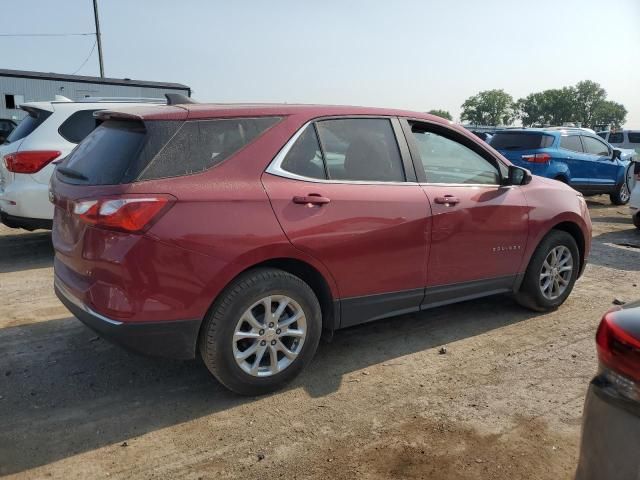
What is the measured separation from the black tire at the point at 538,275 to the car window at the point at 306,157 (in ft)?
7.56

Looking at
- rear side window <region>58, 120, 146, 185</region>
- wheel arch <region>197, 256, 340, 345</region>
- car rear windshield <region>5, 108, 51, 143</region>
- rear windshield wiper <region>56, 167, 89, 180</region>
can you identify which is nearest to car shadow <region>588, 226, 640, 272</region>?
wheel arch <region>197, 256, 340, 345</region>

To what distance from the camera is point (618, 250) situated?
7859 millimetres

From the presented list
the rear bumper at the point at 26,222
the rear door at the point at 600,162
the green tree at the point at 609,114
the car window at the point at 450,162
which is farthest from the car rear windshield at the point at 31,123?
the green tree at the point at 609,114

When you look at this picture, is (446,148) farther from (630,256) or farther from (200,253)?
(630,256)

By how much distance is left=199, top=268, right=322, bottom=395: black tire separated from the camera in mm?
3102

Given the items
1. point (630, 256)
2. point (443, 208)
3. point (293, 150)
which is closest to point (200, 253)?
point (293, 150)

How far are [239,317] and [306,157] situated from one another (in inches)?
43.1

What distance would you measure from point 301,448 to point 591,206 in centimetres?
1230

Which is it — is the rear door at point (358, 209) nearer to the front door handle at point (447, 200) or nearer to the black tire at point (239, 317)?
the front door handle at point (447, 200)

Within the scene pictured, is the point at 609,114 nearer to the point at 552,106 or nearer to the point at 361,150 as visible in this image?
the point at 552,106

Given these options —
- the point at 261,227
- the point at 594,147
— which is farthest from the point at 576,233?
the point at 594,147

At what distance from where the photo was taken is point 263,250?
3.16m

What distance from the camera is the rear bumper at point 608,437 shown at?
5.83ft

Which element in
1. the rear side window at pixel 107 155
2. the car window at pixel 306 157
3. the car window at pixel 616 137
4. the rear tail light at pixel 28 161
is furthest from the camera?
the car window at pixel 616 137
